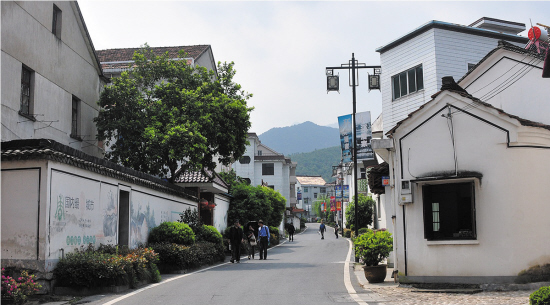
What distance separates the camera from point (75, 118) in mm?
23188

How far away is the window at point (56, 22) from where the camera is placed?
20916mm

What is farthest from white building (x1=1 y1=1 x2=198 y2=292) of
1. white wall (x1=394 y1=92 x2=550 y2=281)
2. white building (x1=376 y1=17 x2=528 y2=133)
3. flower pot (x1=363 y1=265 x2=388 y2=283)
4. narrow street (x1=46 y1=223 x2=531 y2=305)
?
white building (x1=376 y1=17 x2=528 y2=133)

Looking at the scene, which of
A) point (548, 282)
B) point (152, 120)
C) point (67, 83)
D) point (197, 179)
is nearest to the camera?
point (548, 282)

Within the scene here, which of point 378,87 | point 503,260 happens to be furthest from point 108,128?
point 503,260

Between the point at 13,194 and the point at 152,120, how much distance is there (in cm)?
1225

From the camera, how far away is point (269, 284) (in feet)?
45.3

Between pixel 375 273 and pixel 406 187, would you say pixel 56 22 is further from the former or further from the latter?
pixel 375 273

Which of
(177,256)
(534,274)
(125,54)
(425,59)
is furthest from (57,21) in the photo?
(534,274)

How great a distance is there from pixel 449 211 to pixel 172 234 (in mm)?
10691

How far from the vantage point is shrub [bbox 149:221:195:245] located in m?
19.6

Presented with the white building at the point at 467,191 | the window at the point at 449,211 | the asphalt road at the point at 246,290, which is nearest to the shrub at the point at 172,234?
the asphalt road at the point at 246,290

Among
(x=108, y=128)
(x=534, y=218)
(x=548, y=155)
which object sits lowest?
(x=534, y=218)

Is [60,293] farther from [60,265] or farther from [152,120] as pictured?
[152,120]

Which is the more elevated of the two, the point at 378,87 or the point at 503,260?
the point at 378,87
